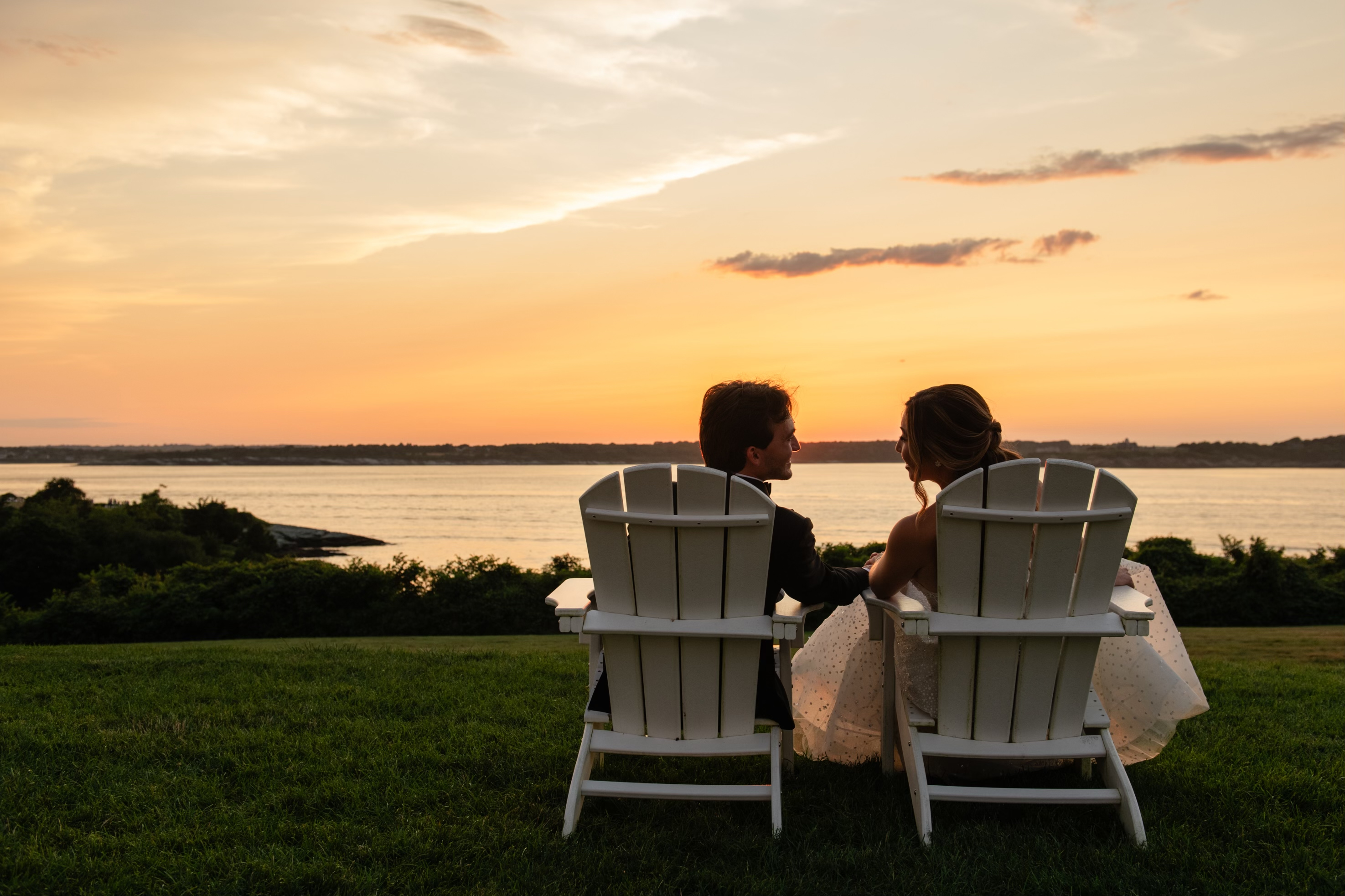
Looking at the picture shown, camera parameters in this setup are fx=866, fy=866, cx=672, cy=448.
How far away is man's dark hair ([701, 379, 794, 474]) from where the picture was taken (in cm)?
316

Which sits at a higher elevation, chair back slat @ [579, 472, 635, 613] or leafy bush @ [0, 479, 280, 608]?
chair back slat @ [579, 472, 635, 613]

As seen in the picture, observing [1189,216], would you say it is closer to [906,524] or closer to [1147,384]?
[906,524]

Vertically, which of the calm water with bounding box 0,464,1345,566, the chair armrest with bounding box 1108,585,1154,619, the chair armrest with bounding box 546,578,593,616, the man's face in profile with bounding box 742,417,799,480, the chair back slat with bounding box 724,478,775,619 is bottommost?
the calm water with bounding box 0,464,1345,566

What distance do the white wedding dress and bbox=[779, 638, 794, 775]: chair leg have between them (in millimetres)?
250

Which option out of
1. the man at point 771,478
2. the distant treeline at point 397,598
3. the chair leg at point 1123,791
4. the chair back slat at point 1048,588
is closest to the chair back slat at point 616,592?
the man at point 771,478

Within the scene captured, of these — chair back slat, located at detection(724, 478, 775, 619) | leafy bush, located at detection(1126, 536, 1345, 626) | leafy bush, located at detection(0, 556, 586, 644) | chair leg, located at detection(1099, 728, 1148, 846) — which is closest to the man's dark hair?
chair back slat, located at detection(724, 478, 775, 619)

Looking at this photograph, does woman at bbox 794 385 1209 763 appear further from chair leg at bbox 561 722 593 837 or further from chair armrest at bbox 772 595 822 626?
chair leg at bbox 561 722 593 837

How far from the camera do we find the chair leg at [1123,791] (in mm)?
2807

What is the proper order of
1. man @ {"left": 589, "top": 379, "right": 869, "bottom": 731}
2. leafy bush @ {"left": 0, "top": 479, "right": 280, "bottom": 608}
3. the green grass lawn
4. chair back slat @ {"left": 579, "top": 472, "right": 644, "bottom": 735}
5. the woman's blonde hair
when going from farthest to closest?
leafy bush @ {"left": 0, "top": 479, "right": 280, "bottom": 608} → the woman's blonde hair → man @ {"left": 589, "top": 379, "right": 869, "bottom": 731} → chair back slat @ {"left": 579, "top": 472, "right": 644, "bottom": 735} → the green grass lawn

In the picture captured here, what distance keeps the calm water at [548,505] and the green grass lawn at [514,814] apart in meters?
1.84

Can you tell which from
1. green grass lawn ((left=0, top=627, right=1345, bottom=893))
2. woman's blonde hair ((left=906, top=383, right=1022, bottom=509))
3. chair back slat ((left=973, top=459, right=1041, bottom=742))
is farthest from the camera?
woman's blonde hair ((left=906, top=383, right=1022, bottom=509))

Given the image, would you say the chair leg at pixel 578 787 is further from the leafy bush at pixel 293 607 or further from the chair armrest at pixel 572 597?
the leafy bush at pixel 293 607

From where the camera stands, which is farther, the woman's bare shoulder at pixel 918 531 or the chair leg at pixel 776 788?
the woman's bare shoulder at pixel 918 531

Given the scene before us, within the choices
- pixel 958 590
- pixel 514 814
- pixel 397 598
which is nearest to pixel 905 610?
pixel 958 590
